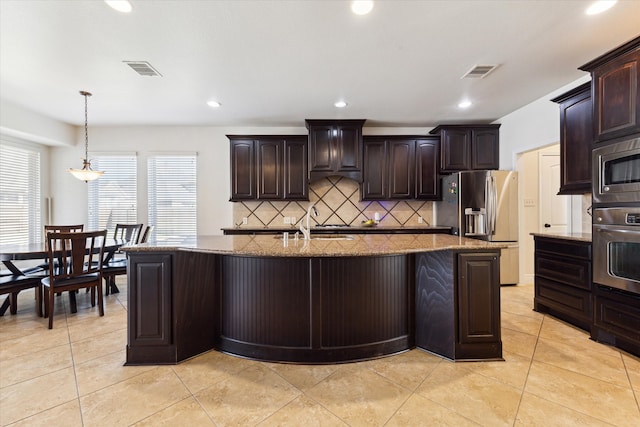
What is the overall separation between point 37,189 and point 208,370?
16.5 feet

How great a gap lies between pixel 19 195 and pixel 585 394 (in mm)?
7187

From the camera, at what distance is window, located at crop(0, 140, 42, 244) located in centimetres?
410

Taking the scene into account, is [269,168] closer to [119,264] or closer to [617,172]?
[119,264]

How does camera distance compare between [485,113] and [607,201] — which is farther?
[485,113]

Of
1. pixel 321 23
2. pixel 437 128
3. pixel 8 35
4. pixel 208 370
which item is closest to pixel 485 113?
pixel 437 128

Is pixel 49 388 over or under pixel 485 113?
under

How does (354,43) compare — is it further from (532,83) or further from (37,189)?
(37,189)

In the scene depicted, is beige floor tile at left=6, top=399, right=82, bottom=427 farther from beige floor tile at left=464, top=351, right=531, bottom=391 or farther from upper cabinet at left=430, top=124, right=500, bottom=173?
upper cabinet at left=430, top=124, right=500, bottom=173

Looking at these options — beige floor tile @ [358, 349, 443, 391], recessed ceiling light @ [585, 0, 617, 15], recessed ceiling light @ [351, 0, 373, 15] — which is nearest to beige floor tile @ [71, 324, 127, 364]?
beige floor tile @ [358, 349, 443, 391]

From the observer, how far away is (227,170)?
15.6 feet

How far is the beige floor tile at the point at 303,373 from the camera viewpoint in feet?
5.87

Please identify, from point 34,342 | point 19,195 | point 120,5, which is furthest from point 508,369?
point 19,195

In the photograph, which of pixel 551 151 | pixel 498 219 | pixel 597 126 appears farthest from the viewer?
pixel 551 151

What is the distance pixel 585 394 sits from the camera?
1666mm
